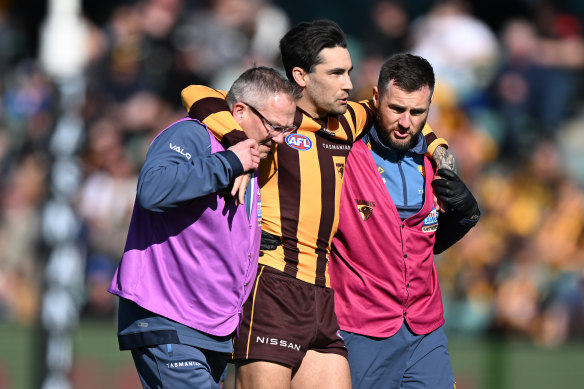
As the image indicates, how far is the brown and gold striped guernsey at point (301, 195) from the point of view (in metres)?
5.23

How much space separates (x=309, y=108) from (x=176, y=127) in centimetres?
92

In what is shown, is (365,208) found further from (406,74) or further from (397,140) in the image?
(406,74)

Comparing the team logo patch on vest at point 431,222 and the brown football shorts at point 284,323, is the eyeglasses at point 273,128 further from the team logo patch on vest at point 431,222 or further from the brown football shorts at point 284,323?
the team logo patch on vest at point 431,222

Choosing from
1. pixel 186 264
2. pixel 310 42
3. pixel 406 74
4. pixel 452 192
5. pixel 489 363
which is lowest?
pixel 489 363

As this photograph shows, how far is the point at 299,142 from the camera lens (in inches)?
210

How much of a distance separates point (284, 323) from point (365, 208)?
842mm

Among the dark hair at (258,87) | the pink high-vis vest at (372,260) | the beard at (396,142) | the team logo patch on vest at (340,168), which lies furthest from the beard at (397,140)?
the dark hair at (258,87)

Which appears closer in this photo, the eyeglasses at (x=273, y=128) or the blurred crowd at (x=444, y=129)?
the eyeglasses at (x=273, y=128)

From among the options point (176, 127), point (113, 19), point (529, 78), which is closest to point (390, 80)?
point (176, 127)

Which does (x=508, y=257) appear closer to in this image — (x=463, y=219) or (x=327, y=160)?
(x=463, y=219)

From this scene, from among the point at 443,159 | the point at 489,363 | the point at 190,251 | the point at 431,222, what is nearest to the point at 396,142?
the point at 443,159

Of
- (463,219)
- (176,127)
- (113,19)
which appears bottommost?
(463,219)

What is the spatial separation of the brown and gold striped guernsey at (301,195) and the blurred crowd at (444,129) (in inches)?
163

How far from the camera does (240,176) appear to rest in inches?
188
